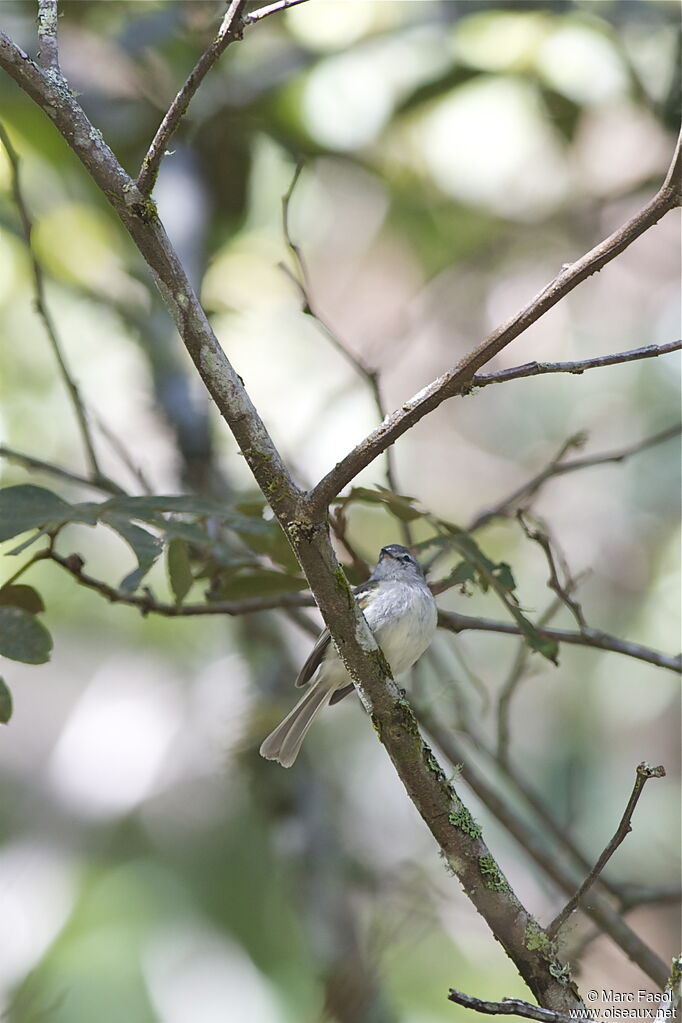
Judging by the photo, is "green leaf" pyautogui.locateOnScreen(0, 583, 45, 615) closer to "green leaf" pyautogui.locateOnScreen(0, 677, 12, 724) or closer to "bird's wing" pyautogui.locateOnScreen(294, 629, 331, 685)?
"green leaf" pyautogui.locateOnScreen(0, 677, 12, 724)

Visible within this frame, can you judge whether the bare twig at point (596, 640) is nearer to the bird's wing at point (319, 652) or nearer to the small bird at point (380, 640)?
the small bird at point (380, 640)

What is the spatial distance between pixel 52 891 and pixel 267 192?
12.7ft

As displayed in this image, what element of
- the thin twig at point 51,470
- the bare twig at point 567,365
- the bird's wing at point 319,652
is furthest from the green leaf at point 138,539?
the bare twig at point 567,365

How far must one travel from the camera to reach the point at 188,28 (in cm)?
476

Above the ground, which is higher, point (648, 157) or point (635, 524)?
point (648, 157)

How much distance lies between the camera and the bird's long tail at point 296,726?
2854 mm

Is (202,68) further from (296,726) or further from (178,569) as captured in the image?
(296,726)

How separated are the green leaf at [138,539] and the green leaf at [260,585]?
0.46 m

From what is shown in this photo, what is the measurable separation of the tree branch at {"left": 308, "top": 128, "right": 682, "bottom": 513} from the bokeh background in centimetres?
194

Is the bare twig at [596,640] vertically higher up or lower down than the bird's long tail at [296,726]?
higher up

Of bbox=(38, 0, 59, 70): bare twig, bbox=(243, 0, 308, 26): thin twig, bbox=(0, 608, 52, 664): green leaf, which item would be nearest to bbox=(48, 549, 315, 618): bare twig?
bbox=(0, 608, 52, 664): green leaf

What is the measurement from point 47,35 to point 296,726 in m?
1.87

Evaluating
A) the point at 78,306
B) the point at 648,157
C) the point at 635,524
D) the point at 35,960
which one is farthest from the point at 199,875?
the point at 648,157

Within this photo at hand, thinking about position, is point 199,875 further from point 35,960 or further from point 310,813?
point 310,813
